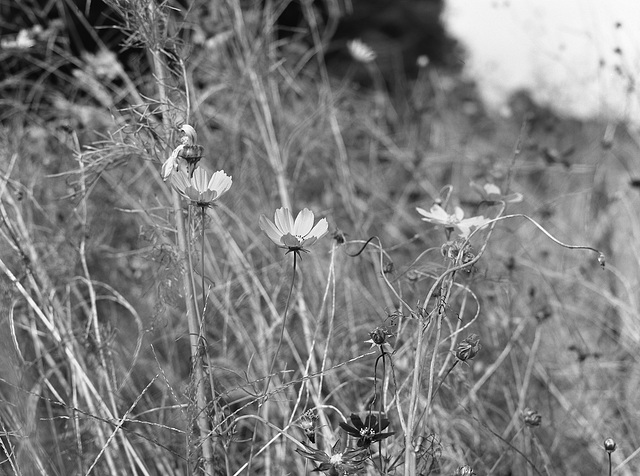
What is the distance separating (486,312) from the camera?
1.29 metres

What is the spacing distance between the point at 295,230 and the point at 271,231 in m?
0.03

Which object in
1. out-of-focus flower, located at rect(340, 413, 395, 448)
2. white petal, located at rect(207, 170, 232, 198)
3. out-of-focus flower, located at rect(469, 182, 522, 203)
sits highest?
white petal, located at rect(207, 170, 232, 198)

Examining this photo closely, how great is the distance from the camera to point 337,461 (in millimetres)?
617

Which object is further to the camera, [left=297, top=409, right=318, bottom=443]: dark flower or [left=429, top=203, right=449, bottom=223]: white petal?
[left=429, top=203, right=449, bottom=223]: white petal

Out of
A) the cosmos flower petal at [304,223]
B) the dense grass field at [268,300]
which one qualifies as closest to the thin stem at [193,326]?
the dense grass field at [268,300]

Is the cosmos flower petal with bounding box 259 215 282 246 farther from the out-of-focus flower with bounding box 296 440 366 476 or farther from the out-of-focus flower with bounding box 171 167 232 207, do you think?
the out-of-focus flower with bounding box 296 440 366 476

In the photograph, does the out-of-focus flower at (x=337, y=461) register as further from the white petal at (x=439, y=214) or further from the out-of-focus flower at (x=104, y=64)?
the out-of-focus flower at (x=104, y=64)

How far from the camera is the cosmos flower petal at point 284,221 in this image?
0.66 m

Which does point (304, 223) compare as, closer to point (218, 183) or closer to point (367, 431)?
point (218, 183)

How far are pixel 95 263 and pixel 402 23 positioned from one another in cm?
519

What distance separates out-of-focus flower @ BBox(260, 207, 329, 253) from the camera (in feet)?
2.09

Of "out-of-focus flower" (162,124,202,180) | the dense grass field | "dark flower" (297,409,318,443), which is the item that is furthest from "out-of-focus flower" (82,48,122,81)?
"dark flower" (297,409,318,443)

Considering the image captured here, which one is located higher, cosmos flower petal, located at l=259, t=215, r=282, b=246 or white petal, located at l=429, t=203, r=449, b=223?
cosmos flower petal, located at l=259, t=215, r=282, b=246

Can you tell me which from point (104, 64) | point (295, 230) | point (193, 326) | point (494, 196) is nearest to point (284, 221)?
point (295, 230)
